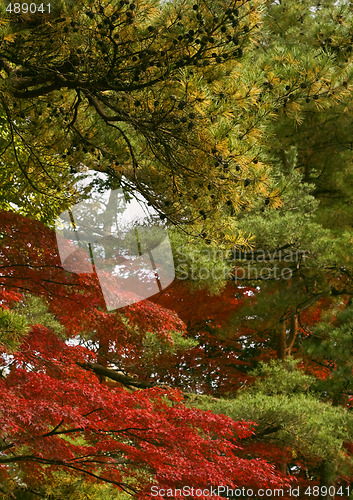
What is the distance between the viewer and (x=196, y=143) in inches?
111

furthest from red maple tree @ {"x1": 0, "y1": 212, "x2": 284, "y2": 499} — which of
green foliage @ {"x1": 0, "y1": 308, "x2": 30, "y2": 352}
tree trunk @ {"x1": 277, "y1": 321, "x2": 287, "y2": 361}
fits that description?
tree trunk @ {"x1": 277, "y1": 321, "x2": 287, "y2": 361}

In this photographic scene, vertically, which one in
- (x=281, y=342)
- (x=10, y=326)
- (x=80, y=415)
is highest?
(x=10, y=326)

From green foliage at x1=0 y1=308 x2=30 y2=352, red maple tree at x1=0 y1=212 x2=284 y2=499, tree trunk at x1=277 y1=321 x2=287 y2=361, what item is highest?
green foliage at x1=0 y1=308 x2=30 y2=352

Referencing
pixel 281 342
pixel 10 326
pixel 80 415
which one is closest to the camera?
pixel 10 326

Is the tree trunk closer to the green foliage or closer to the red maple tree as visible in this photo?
the red maple tree

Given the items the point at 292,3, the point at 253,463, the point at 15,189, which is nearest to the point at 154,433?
the point at 253,463

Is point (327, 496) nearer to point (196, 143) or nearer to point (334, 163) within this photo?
point (334, 163)

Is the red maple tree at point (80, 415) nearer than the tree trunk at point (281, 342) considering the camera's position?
Yes

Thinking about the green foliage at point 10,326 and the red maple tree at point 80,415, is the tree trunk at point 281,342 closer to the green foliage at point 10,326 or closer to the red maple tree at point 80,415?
the red maple tree at point 80,415

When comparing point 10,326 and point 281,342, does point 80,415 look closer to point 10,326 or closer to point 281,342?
point 10,326

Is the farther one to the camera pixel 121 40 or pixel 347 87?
pixel 347 87

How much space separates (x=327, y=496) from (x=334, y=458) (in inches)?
79.1

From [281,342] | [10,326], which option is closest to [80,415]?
[10,326]

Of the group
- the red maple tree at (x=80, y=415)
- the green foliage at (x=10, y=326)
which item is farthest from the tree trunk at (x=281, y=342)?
the green foliage at (x=10, y=326)
